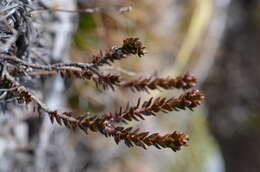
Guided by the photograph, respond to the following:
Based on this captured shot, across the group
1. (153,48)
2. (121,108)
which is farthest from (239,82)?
(121,108)

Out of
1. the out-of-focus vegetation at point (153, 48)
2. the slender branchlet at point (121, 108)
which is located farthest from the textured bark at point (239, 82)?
the slender branchlet at point (121, 108)

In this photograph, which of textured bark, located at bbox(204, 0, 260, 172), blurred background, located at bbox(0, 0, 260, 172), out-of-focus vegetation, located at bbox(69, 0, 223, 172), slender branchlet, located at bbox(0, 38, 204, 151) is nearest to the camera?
slender branchlet, located at bbox(0, 38, 204, 151)

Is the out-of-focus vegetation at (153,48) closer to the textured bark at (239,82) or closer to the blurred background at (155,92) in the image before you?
the blurred background at (155,92)

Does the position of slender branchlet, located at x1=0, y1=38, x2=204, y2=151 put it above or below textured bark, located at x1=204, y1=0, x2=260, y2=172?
above

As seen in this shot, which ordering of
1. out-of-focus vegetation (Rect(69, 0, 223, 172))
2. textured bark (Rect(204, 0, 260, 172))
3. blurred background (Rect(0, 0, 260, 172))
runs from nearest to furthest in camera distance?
blurred background (Rect(0, 0, 260, 172))
out-of-focus vegetation (Rect(69, 0, 223, 172))
textured bark (Rect(204, 0, 260, 172))

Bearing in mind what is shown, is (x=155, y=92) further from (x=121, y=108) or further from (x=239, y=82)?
(x=239, y=82)

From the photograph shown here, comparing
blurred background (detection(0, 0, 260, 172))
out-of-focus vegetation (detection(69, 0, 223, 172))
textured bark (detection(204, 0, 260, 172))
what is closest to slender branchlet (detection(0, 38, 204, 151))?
blurred background (detection(0, 0, 260, 172))

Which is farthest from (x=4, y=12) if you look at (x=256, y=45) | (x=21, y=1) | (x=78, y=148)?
(x=256, y=45)

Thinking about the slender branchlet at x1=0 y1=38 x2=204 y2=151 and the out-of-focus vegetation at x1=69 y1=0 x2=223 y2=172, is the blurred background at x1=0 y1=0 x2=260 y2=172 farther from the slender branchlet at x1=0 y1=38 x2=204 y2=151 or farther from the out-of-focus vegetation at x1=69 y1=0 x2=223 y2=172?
the slender branchlet at x1=0 y1=38 x2=204 y2=151
